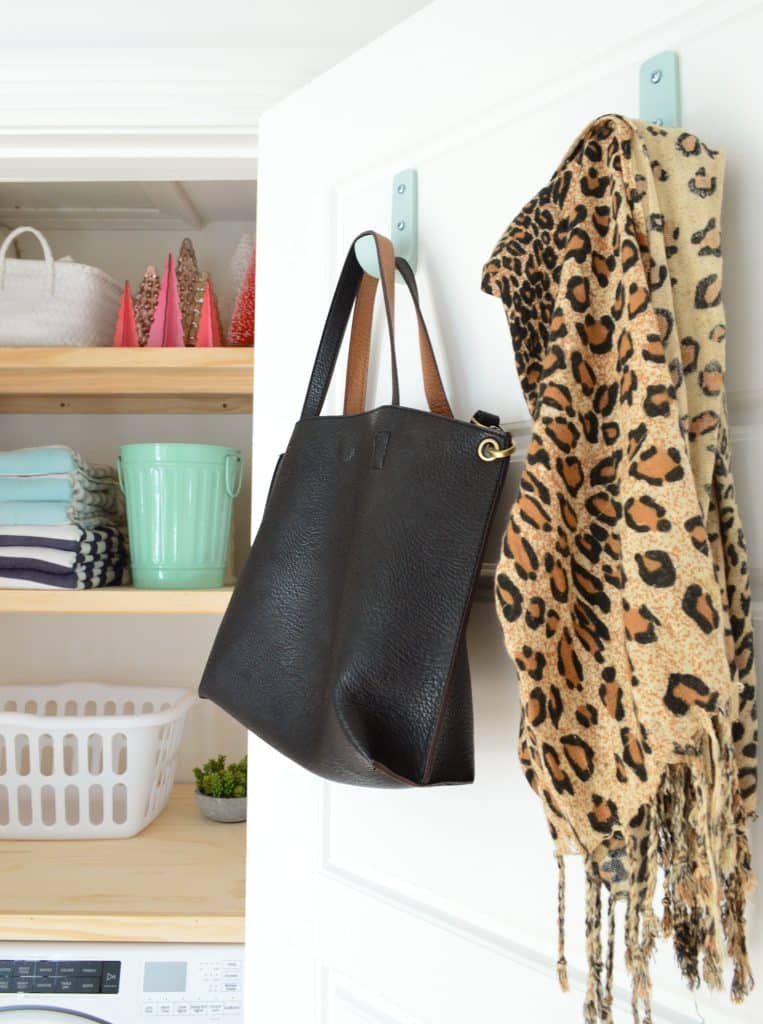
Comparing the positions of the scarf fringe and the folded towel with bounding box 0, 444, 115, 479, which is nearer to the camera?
the scarf fringe

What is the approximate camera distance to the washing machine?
1281mm

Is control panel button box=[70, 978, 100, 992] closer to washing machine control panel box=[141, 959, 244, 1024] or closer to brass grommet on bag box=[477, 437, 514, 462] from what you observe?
washing machine control panel box=[141, 959, 244, 1024]

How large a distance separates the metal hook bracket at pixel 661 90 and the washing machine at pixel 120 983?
4.08 feet

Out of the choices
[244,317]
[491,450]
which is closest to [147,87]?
[244,317]

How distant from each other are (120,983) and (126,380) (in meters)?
1.05

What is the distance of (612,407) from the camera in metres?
0.59

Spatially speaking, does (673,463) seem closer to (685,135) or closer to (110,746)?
(685,135)

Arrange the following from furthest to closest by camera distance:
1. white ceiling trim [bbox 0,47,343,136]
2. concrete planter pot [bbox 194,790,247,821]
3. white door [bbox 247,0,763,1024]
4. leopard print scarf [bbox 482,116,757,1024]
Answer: concrete planter pot [bbox 194,790,247,821]
white ceiling trim [bbox 0,47,343,136]
white door [bbox 247,0,763,1024]
leopard print scarf [bbox 482,116,757,1024]

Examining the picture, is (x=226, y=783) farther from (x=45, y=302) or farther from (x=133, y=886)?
(x=45, y=302)

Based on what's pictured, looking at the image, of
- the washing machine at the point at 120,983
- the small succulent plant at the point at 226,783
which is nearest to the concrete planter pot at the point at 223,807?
the small succulent plant at the point at 226,783

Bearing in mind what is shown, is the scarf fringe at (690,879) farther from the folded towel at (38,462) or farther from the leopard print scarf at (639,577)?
the folded towel at (38,462)

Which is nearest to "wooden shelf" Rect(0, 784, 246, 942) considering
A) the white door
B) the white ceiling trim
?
the white door

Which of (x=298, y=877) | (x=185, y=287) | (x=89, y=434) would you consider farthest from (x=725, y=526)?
(x=89, y=434)

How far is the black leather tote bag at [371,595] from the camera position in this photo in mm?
677
